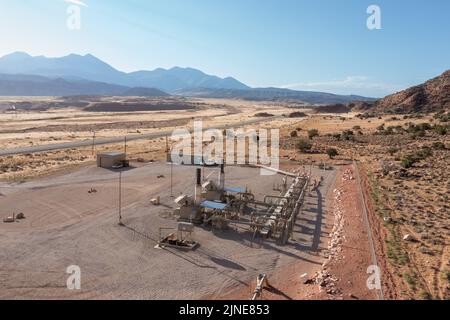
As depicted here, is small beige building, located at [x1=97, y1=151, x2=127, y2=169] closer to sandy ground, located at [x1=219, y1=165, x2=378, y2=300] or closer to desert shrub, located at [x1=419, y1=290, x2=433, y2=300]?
sandy ground, located at [x1=219, y1=165, x2=378, y2=300]

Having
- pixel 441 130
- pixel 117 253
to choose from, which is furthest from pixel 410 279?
pixel 441 130

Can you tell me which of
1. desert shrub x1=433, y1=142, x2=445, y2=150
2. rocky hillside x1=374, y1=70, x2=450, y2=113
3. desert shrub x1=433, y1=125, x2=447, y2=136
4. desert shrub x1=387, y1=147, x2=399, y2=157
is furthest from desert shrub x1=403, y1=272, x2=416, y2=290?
rocky hillside x1=374, y1=70, x2=450, y2=113

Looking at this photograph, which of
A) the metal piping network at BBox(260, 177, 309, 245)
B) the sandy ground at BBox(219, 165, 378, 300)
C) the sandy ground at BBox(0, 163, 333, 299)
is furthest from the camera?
the metal piping network at BBox(260, 177, 309, 245)

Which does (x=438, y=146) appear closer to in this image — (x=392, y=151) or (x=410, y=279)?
(x=392, y=151)

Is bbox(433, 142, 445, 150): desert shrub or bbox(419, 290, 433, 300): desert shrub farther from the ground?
bbox(433, 142, 445, 150): desert shrub

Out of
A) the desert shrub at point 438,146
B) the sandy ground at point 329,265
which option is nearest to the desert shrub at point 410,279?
the sandy ground at point 329,265

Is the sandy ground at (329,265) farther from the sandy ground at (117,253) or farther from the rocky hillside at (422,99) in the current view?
Answer: the rocky hillside at (422,99)
